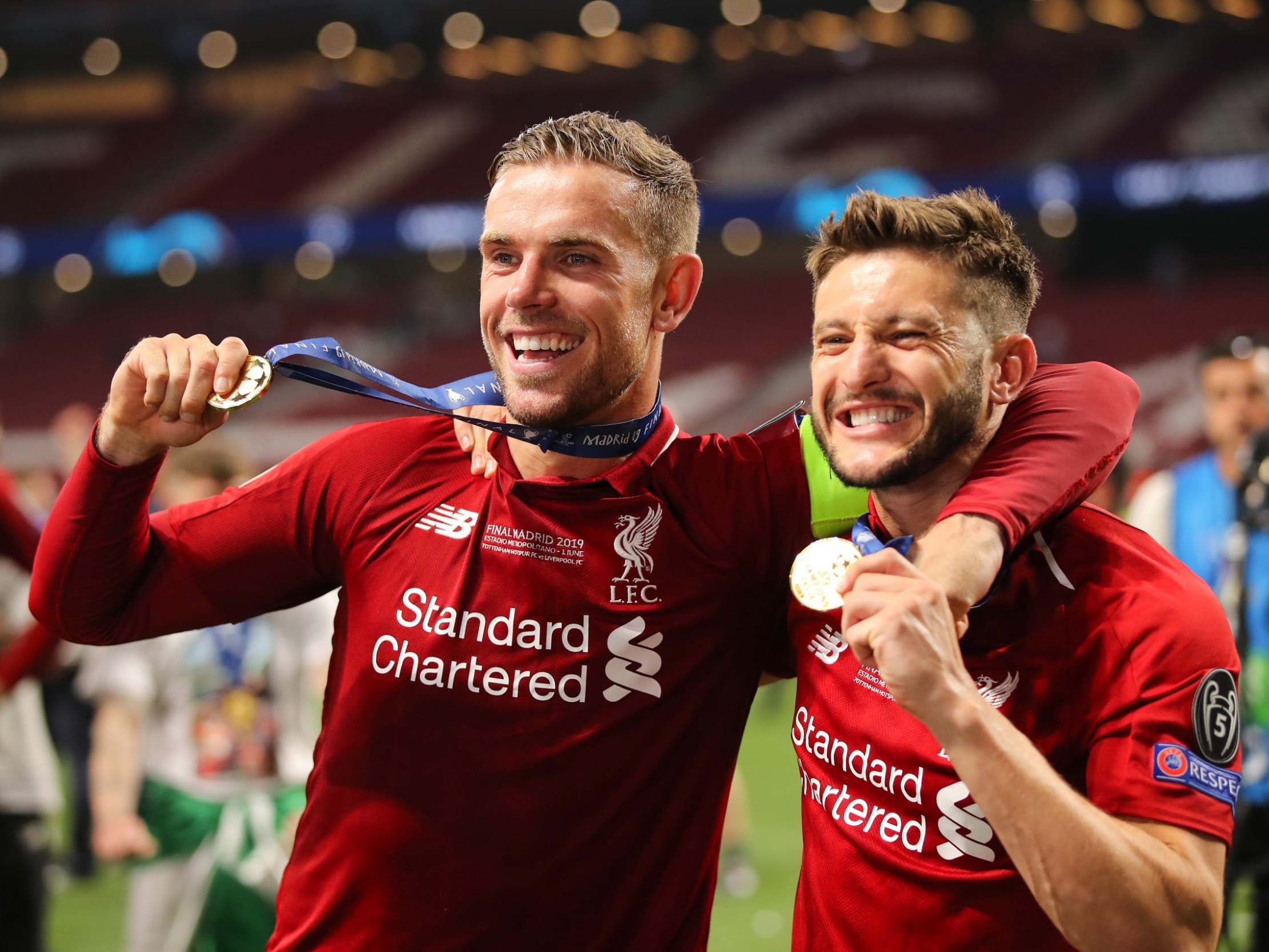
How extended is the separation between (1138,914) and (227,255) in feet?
72.1

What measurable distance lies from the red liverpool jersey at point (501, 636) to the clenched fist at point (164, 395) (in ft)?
0.17

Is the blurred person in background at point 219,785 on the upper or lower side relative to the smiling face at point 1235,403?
lower

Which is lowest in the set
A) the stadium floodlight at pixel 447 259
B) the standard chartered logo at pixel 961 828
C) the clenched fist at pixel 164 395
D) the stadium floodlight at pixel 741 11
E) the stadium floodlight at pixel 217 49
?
the standard chartered logo at pixel 961 828

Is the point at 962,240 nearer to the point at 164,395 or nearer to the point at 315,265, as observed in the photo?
the point at 164,395

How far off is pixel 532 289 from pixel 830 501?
0.60m

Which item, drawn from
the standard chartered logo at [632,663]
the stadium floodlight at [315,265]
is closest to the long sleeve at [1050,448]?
the standard chartered logo at [632,663]

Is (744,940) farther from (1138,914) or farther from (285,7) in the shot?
(285,7)

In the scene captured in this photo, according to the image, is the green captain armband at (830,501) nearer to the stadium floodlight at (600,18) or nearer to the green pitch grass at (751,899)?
the green pitch grass at (751,899)

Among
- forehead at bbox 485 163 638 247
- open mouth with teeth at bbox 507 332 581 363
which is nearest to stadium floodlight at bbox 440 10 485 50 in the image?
forehead at bbox 485 163 638 247

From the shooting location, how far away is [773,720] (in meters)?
11.5

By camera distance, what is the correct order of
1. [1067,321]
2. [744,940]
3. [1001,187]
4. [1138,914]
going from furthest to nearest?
1. [1067,321]
2. [1001,187]
3. [744,940]
4. [1138,914]

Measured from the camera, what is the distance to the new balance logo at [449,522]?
7.30 feet

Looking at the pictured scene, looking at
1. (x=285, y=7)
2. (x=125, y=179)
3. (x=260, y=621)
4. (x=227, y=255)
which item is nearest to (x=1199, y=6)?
(x=285, y=7)

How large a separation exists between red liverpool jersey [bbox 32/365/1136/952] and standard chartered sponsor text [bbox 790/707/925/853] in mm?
141
